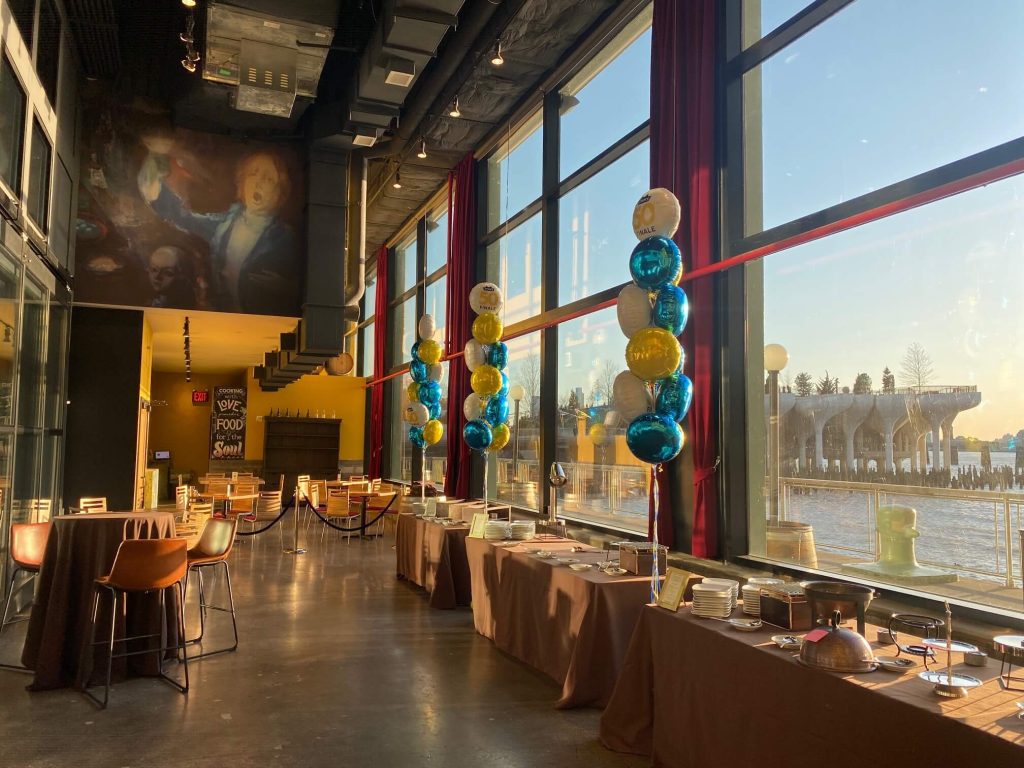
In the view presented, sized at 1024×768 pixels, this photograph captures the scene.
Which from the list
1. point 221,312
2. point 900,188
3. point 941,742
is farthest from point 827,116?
point 221,312

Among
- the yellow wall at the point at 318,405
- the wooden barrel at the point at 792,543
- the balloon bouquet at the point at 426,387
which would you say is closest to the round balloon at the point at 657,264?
the wooden barrel at the point at 792,543

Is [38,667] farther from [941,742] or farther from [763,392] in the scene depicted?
[763,392]

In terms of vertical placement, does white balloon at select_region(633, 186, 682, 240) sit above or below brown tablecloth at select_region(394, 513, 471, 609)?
above

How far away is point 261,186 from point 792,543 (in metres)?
8.75

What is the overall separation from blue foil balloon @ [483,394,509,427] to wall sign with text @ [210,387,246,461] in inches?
480

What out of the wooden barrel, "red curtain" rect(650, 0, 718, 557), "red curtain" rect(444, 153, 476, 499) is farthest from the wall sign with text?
the wooden barrel

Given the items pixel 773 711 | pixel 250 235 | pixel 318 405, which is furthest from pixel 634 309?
pixel 318 405

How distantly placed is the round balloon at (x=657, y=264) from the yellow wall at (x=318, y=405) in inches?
584

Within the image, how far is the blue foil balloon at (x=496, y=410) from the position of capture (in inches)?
314

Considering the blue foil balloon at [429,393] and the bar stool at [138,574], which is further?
the blue foil balloon at [429,393]

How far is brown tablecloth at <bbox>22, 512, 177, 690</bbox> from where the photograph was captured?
14.4 ft

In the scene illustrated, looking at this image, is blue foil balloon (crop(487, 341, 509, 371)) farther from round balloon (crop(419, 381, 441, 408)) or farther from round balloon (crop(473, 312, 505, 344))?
round balloon (crop(419, 381, 441, 408))

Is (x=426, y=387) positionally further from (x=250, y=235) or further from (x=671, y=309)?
(x=671, y=309)

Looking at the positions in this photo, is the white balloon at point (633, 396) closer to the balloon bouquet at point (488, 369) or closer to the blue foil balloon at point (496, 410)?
the balloon bouquet at point (488, 369)
